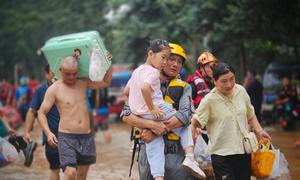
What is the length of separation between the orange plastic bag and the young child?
0.74 m

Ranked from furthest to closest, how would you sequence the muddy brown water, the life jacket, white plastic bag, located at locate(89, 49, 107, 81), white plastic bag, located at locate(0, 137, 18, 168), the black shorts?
1. the muddy brown water
2. the black shorts
3. white plastic bag, located at locate(0, 137, 18, 168)
4. white plastic bag, located at locate(89, 49, 107, 81)
5. the life jacket

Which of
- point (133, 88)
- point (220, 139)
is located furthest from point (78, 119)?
point (220, 139)

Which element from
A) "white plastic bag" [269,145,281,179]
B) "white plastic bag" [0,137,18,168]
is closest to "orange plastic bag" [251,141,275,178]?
"white plastic bag" [269,145,281,179]

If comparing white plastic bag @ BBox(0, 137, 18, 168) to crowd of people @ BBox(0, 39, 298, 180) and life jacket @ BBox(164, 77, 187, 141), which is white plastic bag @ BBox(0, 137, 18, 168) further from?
life jacket @ BBox(164, 77, 187, 141)

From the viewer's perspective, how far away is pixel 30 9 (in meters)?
35.2

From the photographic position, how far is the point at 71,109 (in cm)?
600

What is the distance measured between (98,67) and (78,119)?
0.65m

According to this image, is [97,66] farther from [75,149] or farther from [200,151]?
[200,151]

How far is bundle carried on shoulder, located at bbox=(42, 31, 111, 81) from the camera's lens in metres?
5.85

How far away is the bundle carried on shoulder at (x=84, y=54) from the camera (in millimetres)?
5852

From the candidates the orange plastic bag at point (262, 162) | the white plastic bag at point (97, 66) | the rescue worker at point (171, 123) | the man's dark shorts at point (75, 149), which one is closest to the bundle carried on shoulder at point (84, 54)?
the white plastic bag at point (97, 66)

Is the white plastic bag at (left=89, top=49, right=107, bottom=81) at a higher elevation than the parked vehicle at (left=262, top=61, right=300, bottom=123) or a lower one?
higher

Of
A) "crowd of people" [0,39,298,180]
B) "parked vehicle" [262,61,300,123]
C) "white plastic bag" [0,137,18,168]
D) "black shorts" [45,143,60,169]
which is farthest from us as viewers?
"parked vehicle" [262,61,300,123]

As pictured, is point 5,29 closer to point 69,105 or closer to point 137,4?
point 137,4
